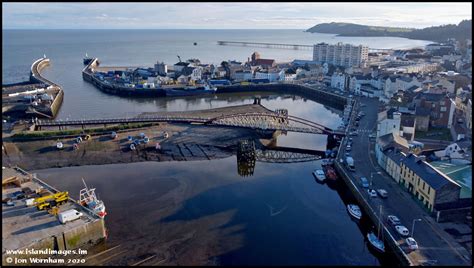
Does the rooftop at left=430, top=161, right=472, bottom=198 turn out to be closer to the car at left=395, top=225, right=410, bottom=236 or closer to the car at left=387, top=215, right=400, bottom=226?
the car at left=387, top=215, right=400, bottom=226

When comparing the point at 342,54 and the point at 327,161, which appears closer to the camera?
the point at 327,161

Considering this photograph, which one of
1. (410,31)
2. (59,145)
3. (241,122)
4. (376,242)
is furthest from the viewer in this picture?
(410,31)

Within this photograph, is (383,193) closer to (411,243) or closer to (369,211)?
(369,211)

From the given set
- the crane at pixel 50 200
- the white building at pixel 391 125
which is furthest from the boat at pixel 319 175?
the crane at pixel 50 200

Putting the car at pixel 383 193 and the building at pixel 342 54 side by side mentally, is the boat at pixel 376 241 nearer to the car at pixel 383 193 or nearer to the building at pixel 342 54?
the car at pixel 383 193

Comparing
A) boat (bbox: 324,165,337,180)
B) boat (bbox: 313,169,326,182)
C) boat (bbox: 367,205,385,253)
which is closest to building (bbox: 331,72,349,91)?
boat (bbox: 324,165,337,180)

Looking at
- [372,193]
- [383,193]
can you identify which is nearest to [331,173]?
[372,193]

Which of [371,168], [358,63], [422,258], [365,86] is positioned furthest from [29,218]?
[358,63]

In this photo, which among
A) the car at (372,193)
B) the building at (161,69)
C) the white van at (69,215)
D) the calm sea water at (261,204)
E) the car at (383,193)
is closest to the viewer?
the calm sea water at (261,204)
